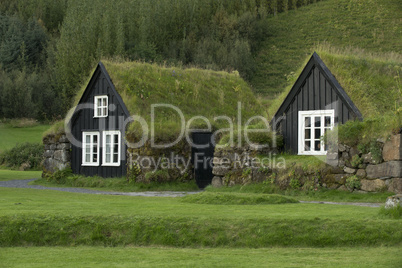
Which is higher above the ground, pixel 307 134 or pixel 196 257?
pixel 307 134

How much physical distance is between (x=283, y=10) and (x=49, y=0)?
48.6m

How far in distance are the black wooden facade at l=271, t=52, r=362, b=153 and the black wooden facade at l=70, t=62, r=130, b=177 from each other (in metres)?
8.19

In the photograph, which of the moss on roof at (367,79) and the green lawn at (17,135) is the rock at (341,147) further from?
the green lawn at (17,135)

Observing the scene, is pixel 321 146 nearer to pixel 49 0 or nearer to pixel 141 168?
pixel 141 168

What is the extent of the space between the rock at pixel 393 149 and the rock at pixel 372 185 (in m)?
0.89

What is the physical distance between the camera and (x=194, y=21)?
86375 millimetres

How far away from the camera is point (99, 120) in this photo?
29.2 m

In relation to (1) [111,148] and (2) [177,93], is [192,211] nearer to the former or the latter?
(1) [111,148]

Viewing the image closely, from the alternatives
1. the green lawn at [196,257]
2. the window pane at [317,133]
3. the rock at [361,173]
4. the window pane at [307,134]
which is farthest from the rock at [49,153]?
the green lawn at [196,257]

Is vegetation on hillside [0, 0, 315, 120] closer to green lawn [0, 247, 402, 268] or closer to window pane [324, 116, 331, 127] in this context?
window pane [324, 116, 331, 127]

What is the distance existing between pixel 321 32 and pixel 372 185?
7724 centimetres

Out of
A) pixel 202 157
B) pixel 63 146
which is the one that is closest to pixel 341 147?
pixel 202 157

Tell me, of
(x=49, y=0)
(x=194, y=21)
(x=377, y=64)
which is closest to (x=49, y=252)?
(x=377, y=64)

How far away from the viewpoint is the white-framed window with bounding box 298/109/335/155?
76.2 feet
